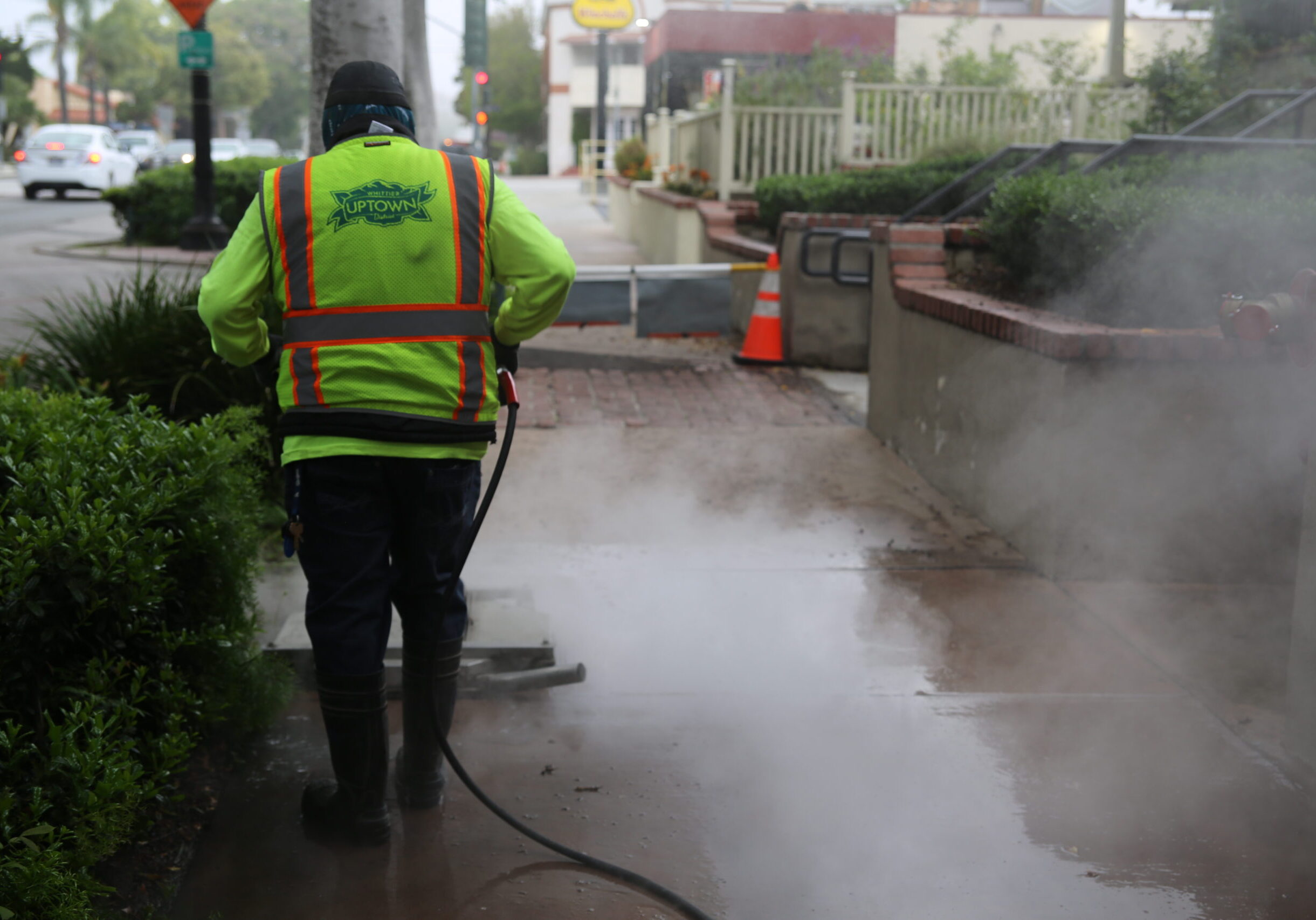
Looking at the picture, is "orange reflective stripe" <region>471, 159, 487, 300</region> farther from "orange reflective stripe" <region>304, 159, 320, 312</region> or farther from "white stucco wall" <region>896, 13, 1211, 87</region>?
"white stucco wall" <region>896, 13, 1211, 87</region>

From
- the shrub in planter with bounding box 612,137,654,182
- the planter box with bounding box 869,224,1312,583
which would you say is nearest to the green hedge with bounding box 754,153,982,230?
the planter box with bounding box 869,224,1312,583

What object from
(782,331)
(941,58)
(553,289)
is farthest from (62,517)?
(941,58)

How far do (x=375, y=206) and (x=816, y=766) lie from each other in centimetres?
182

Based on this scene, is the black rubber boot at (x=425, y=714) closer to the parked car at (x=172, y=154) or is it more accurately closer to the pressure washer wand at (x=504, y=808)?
the pressure washer wand at (x=504, y=808)

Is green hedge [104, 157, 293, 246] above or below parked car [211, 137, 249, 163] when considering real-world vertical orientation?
below

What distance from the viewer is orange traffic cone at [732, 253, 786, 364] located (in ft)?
31.4

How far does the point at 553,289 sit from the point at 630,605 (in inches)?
74.2

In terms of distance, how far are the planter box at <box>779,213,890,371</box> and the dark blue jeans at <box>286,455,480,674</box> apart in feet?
22.0

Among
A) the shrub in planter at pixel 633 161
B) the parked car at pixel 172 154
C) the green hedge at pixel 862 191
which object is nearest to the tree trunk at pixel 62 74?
the parked car at pixel 172 154

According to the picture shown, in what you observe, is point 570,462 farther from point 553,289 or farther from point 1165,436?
point 553,289

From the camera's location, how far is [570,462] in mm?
6512

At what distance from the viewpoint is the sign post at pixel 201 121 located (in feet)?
42.2

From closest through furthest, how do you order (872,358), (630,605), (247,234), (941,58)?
(247,234)
(630,605)
(872,358)
(941,58)

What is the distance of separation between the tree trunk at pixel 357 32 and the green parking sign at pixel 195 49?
25.8 ft
